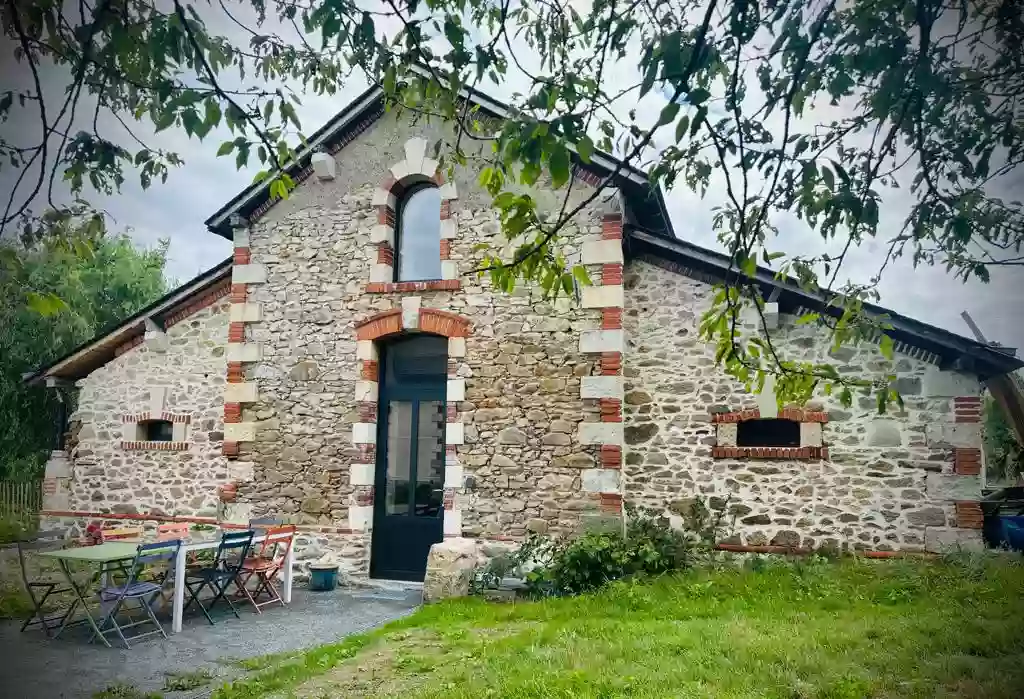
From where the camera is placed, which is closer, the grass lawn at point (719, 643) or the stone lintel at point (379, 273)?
the grass lawn at point (719, 643)

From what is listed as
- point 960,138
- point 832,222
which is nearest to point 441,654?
point 832,222

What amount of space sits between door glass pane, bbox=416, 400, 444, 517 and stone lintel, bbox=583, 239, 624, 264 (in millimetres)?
2659

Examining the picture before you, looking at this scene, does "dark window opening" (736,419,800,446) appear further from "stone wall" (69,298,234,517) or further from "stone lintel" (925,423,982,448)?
"stone wall" (69,298,234,517)

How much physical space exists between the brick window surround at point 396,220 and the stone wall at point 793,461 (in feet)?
7.76

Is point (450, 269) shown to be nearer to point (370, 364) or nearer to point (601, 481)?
point (370, 364)

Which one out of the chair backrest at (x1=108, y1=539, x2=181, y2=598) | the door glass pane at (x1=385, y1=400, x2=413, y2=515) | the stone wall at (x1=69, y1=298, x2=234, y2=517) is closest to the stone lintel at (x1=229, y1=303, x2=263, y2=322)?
the stone wall at (x1=69, y1=298, x2=234, y2=517)

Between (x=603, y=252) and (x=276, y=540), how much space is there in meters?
4.90

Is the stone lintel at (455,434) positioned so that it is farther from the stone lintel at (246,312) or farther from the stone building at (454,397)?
the stone lintel at (246,312)

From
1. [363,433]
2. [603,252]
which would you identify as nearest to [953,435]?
[603,252]

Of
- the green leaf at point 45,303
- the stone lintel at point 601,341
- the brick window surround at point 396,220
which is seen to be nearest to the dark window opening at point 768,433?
the stone lintel at point 601,341

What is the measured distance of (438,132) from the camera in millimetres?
8852

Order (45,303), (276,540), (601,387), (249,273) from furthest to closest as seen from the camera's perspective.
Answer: (249,273) < (601,387) < (276,540) < (45,303)

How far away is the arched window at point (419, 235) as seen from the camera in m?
8.96

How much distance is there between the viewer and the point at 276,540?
23.1 feet
